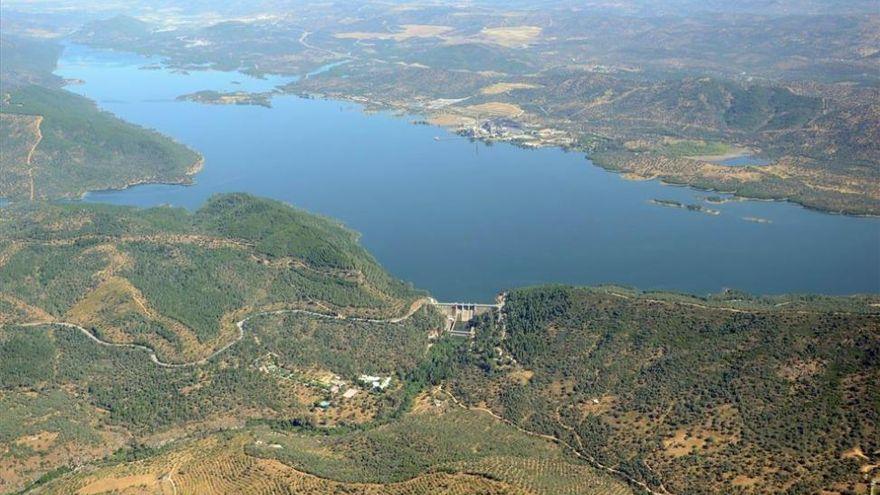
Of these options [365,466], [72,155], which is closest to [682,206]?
[365,466]

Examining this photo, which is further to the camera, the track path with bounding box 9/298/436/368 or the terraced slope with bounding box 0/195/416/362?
the terraced slope with bounding box 0/195/416/362

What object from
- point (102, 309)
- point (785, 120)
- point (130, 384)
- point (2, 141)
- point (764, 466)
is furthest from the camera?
point (785, 120)

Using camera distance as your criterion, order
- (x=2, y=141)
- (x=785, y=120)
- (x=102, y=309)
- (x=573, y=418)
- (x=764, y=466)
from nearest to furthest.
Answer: (x=764, y=466) → (x=573, y=418) → (x=102, y=309) → (x=2, y=141) → (x=785, y=120)

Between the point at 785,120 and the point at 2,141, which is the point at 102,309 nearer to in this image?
the point at 2,141

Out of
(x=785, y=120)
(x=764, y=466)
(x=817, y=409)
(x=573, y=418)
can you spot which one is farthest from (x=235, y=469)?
(x=785, y=120)

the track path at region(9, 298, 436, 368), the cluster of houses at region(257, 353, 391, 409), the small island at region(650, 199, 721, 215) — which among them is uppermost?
the track path at region(9, 298, 436, 368)

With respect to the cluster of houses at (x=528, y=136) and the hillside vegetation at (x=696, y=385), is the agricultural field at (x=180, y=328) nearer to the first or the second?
the hillside vegetation at (x=696, y=385)

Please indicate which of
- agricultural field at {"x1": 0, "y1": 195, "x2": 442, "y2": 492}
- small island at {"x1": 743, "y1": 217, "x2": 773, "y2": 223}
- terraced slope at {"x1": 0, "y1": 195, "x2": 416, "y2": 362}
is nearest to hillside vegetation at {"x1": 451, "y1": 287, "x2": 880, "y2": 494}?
agricultural field at {"x1": 0, "y1": 195, "x2": 442, "y2": 492}

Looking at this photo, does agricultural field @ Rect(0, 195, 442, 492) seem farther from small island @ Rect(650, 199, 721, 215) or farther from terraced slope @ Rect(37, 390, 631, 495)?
small island @ Rect(650, 199, 721, 215)

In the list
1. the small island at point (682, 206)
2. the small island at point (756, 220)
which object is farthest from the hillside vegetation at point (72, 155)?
the small island at point (756, 220)
